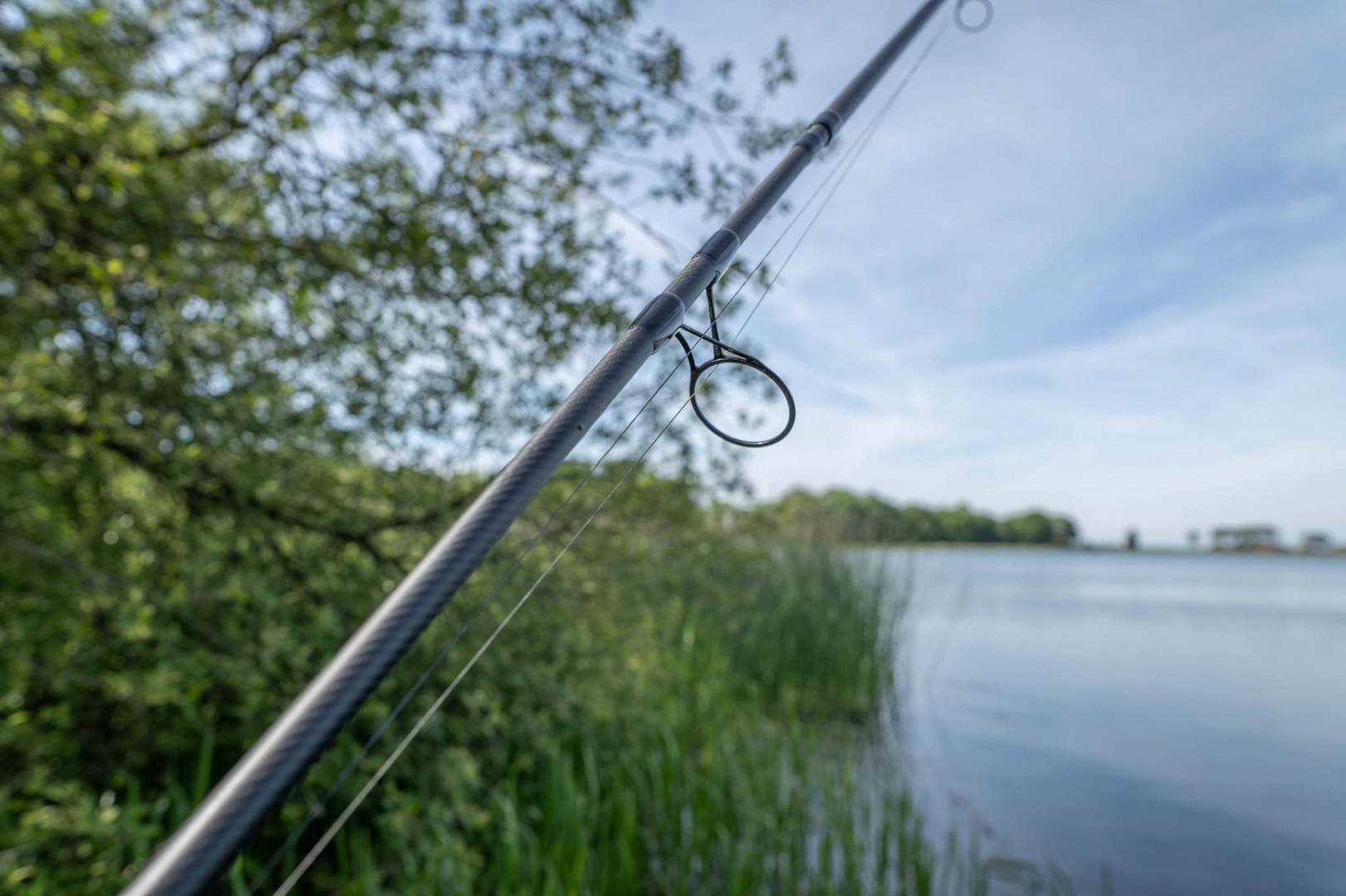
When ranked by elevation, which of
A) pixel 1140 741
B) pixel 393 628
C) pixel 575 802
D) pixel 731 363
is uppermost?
pixel 1140 741

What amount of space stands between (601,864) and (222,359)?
2.83 metres

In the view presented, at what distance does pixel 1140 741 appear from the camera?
8.34 meters

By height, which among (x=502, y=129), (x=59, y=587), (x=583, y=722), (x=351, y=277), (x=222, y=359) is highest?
(x=502, y=129)

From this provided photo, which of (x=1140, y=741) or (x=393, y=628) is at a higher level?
(x=1140, y=741)

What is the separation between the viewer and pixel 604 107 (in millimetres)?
3709

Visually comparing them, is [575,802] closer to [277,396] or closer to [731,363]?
[277,396]

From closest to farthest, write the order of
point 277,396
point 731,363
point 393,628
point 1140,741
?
1. point 393,628
2. point 731,363
3. point 277,396
4. point 1140,741

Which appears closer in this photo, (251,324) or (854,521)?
(251,324)

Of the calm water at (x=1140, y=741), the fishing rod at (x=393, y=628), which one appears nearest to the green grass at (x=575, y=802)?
the calm water at (x=1140, y=741)

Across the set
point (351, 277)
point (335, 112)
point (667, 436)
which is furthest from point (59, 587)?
point (667, 436)

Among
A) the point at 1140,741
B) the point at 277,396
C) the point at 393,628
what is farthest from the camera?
the point at 1140,741

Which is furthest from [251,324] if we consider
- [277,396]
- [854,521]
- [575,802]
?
[854,521]

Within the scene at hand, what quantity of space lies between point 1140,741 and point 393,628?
959cm

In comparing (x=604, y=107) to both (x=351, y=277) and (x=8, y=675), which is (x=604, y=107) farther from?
(x=8, y=675)
